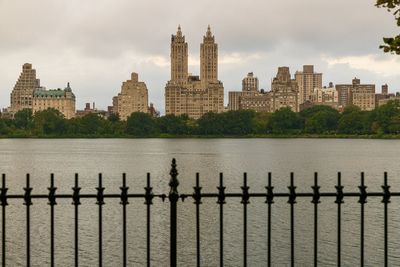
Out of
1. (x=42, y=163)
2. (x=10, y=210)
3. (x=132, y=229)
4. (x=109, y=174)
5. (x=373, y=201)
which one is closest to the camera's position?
(x=132, y=229)

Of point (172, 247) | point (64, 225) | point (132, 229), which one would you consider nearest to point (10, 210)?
point (64, 225)

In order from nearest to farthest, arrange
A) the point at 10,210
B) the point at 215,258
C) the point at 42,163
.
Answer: the point at 215,258, the point at 10,210, the point at 42,163

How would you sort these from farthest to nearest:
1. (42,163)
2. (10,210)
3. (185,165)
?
1. (42,163)
2. (185,165)
3. (10,210)

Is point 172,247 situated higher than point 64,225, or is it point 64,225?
point 172,247

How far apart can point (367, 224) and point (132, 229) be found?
12695 mm

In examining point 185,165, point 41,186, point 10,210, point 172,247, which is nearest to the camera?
point 172,247

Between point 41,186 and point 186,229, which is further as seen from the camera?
point 41,186

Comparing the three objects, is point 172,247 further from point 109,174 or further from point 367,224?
point 109,174

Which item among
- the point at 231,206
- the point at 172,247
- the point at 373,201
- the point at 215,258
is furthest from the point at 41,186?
the point at 172,247

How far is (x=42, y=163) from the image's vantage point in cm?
9812

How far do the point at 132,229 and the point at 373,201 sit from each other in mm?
18323

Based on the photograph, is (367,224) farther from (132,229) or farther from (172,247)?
(172,247)

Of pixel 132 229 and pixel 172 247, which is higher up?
pixel 172 247

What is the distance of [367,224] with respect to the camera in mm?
36156
